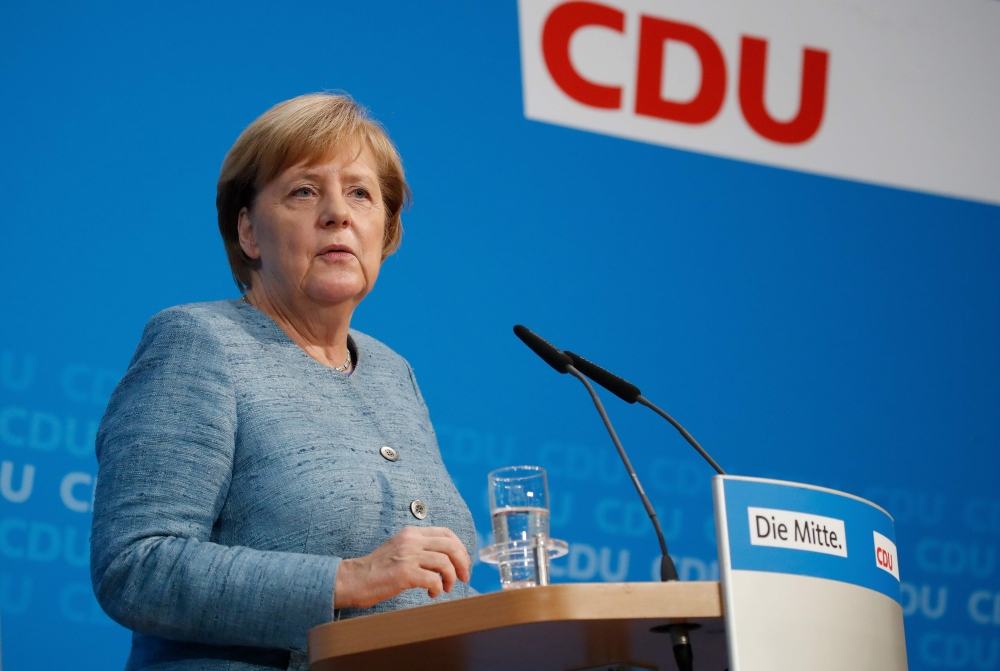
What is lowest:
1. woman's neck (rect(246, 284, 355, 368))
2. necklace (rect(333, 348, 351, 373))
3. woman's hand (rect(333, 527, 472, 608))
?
woman's hand (rect(333, 527, 472, 608))

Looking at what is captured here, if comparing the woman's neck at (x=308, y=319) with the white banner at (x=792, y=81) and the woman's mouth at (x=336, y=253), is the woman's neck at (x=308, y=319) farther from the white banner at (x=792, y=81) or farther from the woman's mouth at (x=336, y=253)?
the white banner at (x=792, y=81)

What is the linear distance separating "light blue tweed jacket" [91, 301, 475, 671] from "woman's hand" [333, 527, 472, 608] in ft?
0.08

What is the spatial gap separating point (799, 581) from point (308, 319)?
1.05 m

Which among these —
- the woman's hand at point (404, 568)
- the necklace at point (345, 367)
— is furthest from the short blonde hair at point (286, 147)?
the woman's hand at point (404, 568)

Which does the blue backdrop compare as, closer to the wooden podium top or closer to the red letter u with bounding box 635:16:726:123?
the red letter u with bounding box 635:16:726:123

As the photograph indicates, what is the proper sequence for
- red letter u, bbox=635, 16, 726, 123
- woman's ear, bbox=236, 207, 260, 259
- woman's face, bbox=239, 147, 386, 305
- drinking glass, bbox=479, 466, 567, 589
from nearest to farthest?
drinking glass, bbox=479, 466, 567, 589, woman's face, bbox=239, 147, 386, 305, woman's ear, bbox=236, 207, 260, 259, red letter u, bbox=635, 16, 726, 123

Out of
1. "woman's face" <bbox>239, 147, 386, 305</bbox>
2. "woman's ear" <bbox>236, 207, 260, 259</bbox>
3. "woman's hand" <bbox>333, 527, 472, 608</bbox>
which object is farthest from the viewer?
"woman's ear" <bbox>236, 207, 260, 259</bbox>

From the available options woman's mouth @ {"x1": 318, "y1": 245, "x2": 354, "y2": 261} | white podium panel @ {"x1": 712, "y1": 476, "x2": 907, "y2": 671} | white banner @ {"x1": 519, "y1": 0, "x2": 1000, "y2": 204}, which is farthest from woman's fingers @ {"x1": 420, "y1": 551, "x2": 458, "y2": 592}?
white banner @ {"x1": 519, "y1": 0, "x2": 1000, "y2": 204}

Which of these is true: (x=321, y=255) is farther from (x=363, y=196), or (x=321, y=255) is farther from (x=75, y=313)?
(x=75, y=313)

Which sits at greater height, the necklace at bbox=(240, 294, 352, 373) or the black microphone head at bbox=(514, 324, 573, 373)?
the necklace at bbox=(240, 294, 352, 373)

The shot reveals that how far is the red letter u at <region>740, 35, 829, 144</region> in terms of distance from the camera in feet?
12.1

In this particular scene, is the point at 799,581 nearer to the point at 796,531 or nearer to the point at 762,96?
the point at 796,531

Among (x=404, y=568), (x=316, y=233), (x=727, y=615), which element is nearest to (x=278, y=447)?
(x=404, y=568)

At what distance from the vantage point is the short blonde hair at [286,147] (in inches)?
81.4
